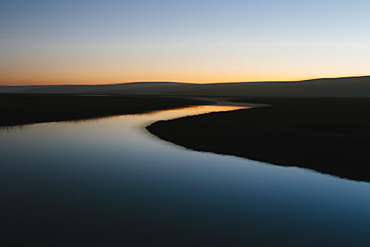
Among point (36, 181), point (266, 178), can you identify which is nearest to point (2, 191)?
point (36, 181)

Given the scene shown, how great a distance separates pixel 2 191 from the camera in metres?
10.6

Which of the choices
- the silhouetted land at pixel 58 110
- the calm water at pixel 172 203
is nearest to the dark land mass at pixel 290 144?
the calm water at pixel 172 203

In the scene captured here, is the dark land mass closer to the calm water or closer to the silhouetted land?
the calm water

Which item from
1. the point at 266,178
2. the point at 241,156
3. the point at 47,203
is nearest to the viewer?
the point at 47,203

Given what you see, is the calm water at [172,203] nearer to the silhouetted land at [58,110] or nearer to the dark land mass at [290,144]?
the dark land mass at [290,144]

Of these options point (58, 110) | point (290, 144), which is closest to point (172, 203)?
point (290, 144)

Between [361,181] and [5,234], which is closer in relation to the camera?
[5,234]

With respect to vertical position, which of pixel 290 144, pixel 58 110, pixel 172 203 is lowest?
pixel 172 203

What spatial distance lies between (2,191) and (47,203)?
2.39m

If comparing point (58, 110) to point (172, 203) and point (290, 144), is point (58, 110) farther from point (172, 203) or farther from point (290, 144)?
point (172, 203)

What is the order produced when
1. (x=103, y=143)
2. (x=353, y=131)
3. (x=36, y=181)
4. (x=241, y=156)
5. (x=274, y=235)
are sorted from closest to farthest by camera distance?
(x=274, y=235)
(x=36, y=181)
(x=241, y=156)
(x=103, y=143)
(x=353, y=131)

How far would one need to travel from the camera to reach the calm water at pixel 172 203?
7594mm

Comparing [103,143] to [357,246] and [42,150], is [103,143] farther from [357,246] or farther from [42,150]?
[357,246]

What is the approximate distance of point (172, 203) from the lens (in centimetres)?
986
